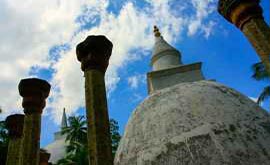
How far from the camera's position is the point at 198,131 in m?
3.45

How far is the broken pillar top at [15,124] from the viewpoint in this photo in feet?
23.5

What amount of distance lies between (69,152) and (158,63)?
1474cm

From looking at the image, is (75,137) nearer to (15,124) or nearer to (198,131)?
(15,124)

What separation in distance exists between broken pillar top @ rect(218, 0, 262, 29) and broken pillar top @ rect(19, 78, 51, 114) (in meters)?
4.00

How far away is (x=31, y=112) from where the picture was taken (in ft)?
19.3

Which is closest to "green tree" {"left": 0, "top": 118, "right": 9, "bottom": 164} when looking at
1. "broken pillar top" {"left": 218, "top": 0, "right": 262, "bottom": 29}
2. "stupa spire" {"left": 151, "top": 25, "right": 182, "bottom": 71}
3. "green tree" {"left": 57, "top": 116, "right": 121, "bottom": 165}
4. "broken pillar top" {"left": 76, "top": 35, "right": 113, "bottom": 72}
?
"green tree" {"left": 57, "top": 116, "right": 121, "bottom": 165}

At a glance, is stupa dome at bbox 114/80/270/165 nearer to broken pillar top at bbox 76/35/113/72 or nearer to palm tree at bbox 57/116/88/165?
broken pillar top at bbox 76/35/113/72

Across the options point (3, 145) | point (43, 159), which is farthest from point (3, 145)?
point (43, 159)

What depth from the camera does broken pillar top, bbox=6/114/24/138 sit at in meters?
7.15

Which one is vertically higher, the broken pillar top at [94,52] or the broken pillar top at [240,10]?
the broken pillar top at [240,10]

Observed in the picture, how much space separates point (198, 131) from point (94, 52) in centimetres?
209

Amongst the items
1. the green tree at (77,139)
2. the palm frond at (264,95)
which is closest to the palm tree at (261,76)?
the palm frond at (264,95)

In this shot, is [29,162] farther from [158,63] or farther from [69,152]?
[69,152]

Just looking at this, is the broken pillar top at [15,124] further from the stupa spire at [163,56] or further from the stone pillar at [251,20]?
the stupa spire at [163,56]
